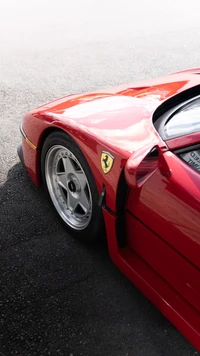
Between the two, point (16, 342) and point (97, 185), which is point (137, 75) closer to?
point (97, 185)

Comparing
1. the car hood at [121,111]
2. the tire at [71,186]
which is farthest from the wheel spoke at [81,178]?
the car hood at [121,111]

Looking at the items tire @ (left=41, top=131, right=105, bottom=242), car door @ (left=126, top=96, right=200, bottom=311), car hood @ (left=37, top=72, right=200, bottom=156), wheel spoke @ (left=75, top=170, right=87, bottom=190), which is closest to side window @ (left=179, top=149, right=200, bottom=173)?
car door @ (left=126, top=96, right=200, bottom=311)

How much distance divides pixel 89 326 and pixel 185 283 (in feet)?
2.01

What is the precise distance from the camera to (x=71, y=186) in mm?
2824

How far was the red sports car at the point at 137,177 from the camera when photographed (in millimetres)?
1936

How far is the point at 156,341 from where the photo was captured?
230 centimetres

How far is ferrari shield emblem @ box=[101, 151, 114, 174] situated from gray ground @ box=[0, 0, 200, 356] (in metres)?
0.71

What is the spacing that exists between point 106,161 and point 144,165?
1.34ft

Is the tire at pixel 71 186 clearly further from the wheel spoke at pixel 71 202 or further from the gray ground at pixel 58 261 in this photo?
the gray ground at pixel 58 261

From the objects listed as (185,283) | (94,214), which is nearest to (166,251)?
(185,283)

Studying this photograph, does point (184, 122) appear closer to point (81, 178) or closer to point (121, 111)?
point (121, 111)

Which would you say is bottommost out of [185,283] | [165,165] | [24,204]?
[24,204]

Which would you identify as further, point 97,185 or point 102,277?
point 102,277

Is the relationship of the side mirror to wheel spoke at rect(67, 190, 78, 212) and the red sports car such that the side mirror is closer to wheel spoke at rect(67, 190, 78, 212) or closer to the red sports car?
the red sports car
